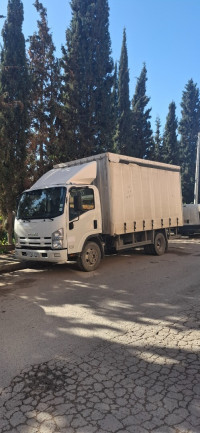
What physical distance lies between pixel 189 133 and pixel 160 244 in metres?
32.7

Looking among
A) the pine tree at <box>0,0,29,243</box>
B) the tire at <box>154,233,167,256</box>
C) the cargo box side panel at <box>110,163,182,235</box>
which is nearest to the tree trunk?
the pine tree at <box>0,0,29,243</box>

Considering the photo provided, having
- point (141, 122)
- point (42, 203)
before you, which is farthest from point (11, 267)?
point (141, 122)

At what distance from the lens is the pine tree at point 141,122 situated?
27.0 m

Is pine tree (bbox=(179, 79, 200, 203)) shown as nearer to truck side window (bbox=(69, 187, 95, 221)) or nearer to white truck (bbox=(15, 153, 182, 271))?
white truck (bbox=(15, 153, 182, 271))

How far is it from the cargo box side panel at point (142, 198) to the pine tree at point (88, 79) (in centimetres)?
586

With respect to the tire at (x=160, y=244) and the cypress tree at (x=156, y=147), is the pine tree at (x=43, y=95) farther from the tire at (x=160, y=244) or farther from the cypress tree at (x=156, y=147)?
the cypress tree at (x=156, y=147)

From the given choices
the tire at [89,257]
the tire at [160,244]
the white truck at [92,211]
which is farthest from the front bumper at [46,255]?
the tire at [160,244]

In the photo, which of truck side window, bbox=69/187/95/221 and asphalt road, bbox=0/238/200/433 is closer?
asphalt road, bbox=0/238/200/433

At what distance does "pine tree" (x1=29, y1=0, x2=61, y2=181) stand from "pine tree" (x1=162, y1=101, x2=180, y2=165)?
61.5ft

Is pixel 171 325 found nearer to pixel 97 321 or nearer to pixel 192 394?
pixel 97 321

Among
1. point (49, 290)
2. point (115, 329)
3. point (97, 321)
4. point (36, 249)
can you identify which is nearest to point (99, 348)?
point (115, 329)

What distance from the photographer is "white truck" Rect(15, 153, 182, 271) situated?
24.6ft

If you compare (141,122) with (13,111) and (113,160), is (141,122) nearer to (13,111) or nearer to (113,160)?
(13,111)

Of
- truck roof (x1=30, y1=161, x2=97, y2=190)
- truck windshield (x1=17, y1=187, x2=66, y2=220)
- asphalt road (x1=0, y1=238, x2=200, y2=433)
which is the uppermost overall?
truck roof (x1=30, y1=161, x2=97, y2=190)
